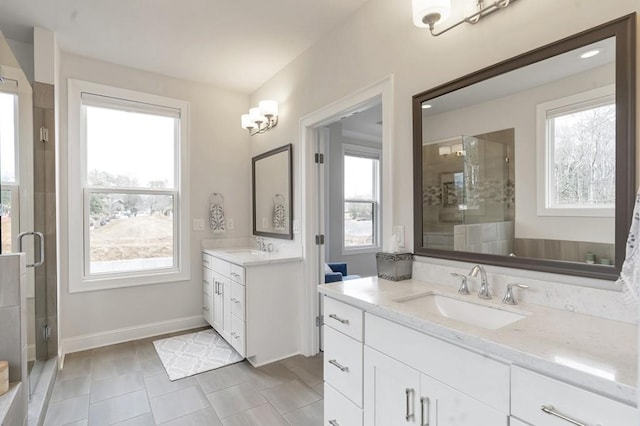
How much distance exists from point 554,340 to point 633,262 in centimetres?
35

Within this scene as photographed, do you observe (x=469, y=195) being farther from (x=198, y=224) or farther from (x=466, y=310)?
(x=198, y=224)

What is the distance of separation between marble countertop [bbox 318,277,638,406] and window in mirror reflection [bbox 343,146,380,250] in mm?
3636

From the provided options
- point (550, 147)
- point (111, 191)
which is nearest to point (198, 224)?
point (111, 191)

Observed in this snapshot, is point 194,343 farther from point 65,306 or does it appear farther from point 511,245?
point 511,245

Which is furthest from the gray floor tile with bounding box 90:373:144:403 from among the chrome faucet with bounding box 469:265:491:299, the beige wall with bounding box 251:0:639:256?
the chrome faucet with bounding box 469:265:491:299

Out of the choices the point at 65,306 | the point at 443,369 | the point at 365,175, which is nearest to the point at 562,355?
the point at 443,369

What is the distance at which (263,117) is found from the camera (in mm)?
3238

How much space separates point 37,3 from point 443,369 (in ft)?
11.0

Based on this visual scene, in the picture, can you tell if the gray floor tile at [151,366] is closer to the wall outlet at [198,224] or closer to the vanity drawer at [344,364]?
the wall outlet at [198,224]

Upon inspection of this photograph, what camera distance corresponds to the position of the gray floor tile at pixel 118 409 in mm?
2035

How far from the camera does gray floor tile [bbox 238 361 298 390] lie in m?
2.46

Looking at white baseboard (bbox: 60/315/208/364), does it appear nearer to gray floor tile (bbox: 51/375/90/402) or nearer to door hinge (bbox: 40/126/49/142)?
gray floor tile (bbox: 51/375/90/402)

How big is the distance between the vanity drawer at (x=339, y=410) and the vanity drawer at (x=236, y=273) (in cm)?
123

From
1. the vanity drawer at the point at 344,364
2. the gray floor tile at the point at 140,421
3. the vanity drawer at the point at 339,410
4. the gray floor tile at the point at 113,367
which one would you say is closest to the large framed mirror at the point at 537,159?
the vanity drawer at the point at 344,364
